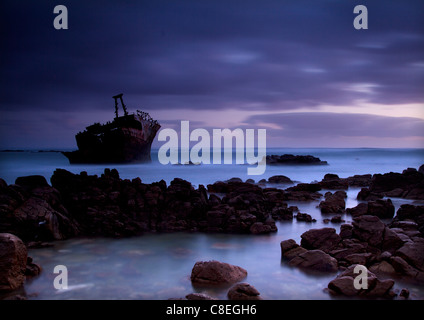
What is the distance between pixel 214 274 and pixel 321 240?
10.6 ft

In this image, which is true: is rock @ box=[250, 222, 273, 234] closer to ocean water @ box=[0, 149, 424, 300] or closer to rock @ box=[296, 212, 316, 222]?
ocean water @ box=[0, 149, 424, 300]

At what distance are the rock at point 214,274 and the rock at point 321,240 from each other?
2.43 meters

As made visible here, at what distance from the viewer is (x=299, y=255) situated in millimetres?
8086

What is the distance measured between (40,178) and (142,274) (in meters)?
6.18

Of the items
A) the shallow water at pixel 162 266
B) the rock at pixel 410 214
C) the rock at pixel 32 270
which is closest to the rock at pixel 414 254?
the shallow water at pixel 162 266

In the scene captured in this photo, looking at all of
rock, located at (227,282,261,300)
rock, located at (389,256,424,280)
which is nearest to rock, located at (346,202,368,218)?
rock, located at (389,256,424,280)

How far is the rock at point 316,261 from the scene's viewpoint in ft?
24.4

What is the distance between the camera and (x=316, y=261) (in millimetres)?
7598

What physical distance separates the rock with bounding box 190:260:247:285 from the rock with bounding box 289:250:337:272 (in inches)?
58.7

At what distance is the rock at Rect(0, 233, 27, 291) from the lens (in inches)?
246

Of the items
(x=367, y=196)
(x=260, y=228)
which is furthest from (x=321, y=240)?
(x=367, y=196)
